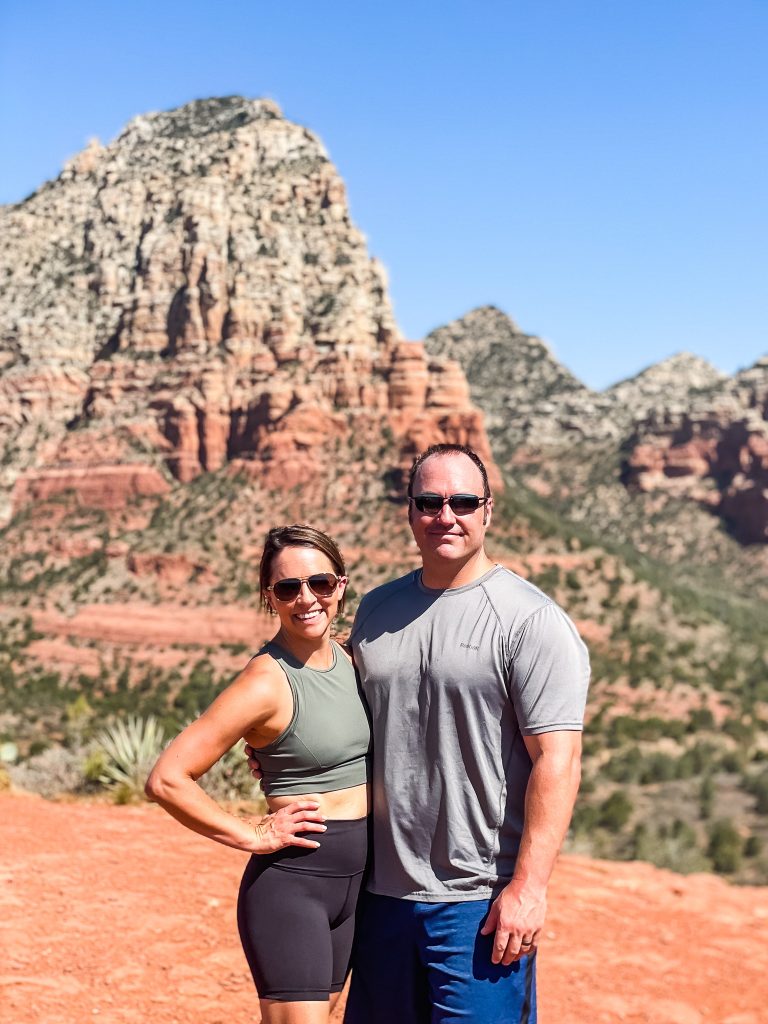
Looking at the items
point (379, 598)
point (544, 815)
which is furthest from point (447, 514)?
point (544, 815)

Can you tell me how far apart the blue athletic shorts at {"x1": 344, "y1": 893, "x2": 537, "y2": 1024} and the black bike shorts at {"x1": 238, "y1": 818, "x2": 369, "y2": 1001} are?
12 centimetres

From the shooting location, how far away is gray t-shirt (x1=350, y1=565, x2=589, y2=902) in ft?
10.0

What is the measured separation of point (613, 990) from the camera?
6309mm

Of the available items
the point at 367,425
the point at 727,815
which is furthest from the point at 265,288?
the point at 727,815

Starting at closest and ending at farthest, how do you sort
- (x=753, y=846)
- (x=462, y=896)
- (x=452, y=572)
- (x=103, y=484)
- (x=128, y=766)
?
(x=462, y=896) → (x=452, y=572) → (x=128, y=766) → (x=753, y=846) → (x=103, y=484)

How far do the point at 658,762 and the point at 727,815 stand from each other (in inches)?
242

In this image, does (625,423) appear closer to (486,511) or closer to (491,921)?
(486,511)

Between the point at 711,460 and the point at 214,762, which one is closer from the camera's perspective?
the point at 214,762

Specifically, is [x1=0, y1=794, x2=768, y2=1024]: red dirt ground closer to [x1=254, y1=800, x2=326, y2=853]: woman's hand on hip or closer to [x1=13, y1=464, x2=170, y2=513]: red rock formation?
[x1=254, y1=800, x2=326, y2=853]: woman's hand on hip

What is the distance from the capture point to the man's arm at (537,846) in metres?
2.97

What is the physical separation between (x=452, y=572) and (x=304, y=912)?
132 centimetres

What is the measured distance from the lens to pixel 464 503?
328 centimetres

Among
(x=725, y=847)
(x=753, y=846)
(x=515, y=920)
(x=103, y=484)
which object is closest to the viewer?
(x=515, y=920)

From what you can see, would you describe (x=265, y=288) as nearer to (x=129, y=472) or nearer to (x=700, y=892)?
(x=129, y=472)
